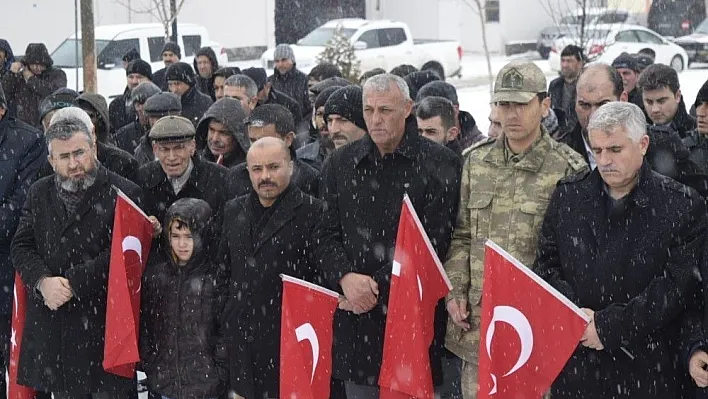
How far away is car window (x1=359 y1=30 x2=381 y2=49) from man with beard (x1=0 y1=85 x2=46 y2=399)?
22.4 m

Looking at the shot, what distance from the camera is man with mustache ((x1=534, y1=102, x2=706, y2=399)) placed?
4.58 m

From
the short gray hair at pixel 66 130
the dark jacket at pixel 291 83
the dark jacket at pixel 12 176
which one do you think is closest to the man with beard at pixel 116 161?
the dark jacket at pixel 12 176

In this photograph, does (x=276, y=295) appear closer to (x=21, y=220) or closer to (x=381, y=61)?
(x=21, y=220)

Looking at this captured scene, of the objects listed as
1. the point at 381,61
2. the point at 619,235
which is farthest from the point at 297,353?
the point at 381,61

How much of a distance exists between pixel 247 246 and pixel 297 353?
596mm

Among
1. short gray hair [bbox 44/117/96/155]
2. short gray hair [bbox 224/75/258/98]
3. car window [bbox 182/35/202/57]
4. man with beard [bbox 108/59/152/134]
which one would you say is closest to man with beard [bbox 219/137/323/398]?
short gray hair [bbox 44/117/96/155]

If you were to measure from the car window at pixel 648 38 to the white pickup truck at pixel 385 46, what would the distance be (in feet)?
17.2

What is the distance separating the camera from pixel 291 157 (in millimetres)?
6469

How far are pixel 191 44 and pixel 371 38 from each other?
7582 millimetres

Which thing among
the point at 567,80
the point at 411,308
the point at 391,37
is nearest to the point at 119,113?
the point at 567,80

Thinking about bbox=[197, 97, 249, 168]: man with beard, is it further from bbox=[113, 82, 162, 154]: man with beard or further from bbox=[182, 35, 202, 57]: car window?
bbox=[182, 35, 202, 57]: car window

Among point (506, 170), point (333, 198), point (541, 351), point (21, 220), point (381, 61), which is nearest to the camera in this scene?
point (541, 351)

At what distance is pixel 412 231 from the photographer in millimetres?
5230

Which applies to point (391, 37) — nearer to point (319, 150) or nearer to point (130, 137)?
point (130, 137)
